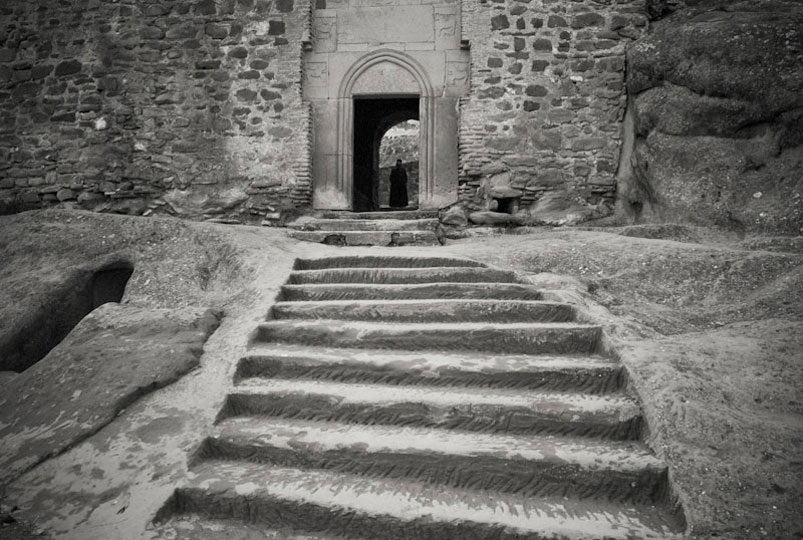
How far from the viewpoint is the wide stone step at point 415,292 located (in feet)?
12.0

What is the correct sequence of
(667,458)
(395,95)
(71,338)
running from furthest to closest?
(395,95), (71,338), (667,458)

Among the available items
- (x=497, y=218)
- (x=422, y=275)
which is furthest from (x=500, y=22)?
(x=422, y=275)

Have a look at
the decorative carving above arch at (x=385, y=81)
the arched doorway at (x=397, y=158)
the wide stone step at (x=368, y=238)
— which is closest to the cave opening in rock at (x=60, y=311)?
the wide stone step at (x=368, y=238)

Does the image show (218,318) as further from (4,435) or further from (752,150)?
(752,150)

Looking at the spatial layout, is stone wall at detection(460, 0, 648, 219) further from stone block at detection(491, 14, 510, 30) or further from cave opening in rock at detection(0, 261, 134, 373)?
cave opening in rock at detection(0, 261, 134, 373)

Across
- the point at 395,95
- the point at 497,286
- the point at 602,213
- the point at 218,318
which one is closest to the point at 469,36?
the point at 395,95

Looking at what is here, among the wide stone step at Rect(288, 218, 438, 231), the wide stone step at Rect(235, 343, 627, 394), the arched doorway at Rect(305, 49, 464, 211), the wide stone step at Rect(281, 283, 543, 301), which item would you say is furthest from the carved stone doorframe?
the wide stone step at Rect(235, 343, 627, 394)

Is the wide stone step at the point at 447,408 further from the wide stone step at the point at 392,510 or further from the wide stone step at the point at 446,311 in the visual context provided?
the wide stone step at the point at 446,311

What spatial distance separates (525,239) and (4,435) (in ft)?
15.5

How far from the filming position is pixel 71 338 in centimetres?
321

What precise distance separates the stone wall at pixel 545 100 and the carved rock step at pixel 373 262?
3.07 m

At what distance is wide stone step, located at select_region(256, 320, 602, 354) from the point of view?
9.53 feet

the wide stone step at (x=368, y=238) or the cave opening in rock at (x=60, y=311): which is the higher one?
the wide stone step at (x=368, y=238)

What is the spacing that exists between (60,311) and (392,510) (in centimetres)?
351
